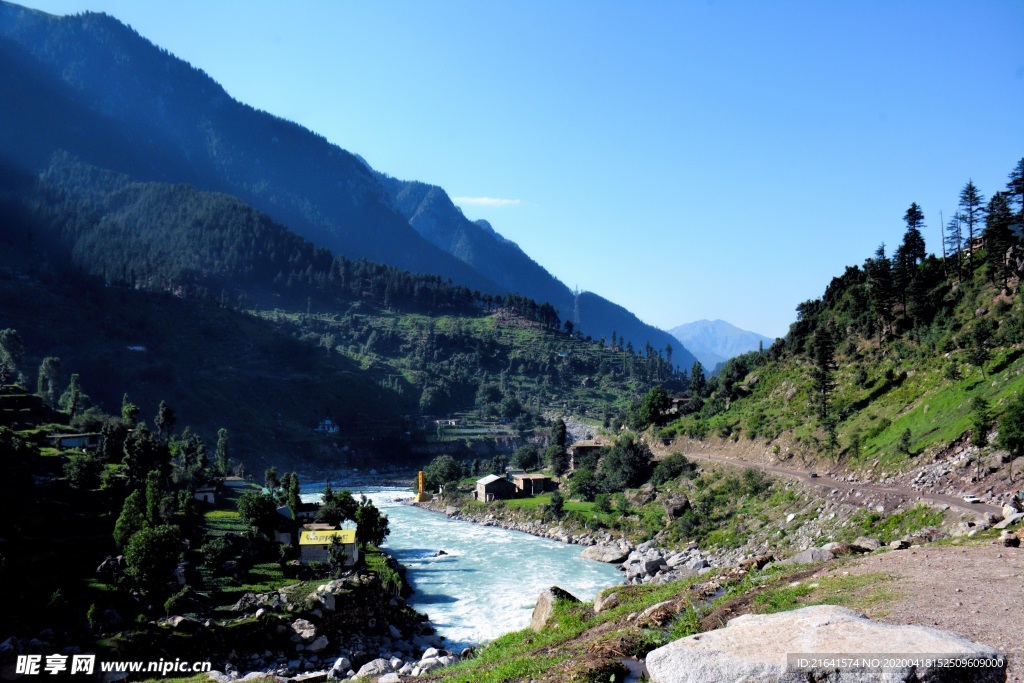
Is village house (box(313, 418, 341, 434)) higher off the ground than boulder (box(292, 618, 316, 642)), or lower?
higher

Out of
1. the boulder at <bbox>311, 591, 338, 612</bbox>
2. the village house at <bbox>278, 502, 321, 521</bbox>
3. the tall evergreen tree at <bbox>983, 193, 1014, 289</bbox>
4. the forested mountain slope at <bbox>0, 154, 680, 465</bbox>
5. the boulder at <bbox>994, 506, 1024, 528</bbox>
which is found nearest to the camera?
the boulder at <bbox>994, 506, 1024, 528</bbox>

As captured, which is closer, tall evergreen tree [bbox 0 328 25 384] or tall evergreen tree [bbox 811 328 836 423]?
tall evergreen tree [bbox 811 328 836 423]

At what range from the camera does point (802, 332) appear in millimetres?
66688

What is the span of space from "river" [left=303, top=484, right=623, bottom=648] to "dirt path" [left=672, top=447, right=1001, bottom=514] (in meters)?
14.8

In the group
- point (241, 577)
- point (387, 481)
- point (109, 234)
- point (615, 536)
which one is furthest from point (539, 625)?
point (109, 234)

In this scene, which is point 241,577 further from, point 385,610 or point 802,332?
point 802,332

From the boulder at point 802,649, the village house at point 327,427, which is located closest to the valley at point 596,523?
the boulder at point 802,649

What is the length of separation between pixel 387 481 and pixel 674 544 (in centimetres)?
6198

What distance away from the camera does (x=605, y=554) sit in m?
48.7

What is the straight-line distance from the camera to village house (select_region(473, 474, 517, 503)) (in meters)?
71.9

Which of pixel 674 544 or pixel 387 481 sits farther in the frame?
pixel 387 481

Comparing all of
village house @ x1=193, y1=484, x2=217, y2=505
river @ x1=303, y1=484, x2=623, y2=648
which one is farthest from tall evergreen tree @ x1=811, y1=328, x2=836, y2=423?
village house @ x1=193, y1=484, x2=217, y2=505

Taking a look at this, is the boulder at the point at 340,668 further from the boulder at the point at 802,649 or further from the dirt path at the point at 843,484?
the dirt path at the point at 843,484

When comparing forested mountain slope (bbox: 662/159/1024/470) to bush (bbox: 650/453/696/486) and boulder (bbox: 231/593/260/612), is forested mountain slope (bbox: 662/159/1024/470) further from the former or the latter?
boulder (bbox: 231/593/260/612)
